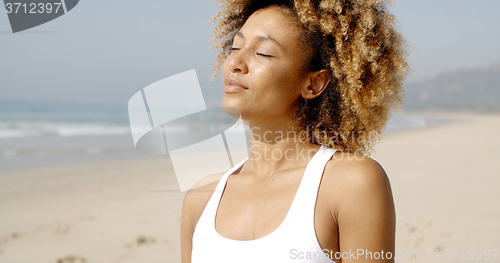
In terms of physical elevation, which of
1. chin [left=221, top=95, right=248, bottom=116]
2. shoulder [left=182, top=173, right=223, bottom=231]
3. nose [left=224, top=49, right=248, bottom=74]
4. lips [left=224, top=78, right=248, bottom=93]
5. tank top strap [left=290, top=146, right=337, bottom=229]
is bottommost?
shoulder [left=182, top=173, right=223, bottom=231]

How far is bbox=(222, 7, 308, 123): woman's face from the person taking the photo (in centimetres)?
182

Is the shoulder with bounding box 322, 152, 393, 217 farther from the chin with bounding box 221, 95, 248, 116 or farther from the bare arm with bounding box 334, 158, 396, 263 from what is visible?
the chin with bounding box 221, 95, 248, 116

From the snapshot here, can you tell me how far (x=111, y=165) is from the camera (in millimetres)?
10430

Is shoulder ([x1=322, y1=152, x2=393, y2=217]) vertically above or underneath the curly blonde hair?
underneath

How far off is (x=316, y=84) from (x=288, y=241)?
0.76 m

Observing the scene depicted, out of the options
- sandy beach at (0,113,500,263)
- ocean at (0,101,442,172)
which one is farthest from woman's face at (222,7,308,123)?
ocean at (0,101,442,172)

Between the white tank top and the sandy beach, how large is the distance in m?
2.98

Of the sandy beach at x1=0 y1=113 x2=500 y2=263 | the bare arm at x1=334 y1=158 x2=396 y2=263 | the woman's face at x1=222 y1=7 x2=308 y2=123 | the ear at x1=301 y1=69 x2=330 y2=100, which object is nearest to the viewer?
the bare arm at x1=334 y1=158 x2=396 y2=263

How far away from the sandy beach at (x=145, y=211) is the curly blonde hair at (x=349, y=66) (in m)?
2.84

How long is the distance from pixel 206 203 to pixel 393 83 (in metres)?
1.07

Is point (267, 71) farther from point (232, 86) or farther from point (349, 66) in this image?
point (349, 66)

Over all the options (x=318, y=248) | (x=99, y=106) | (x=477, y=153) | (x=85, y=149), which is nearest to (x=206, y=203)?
(x=318, y=248)

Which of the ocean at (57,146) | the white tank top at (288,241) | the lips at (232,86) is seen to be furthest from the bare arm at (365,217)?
the ocean at (57,146)

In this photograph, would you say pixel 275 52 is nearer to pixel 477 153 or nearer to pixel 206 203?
pixel 206 203
